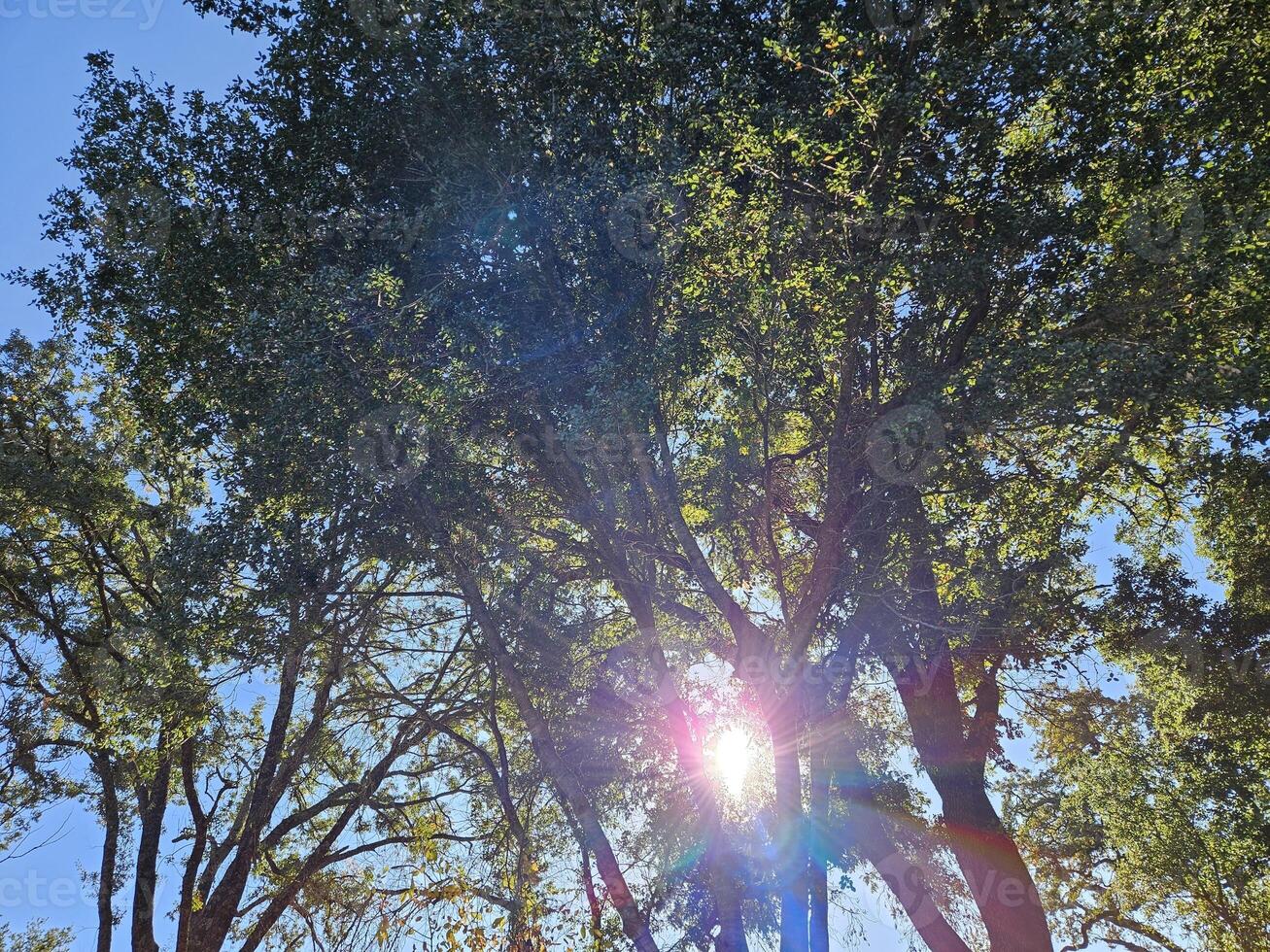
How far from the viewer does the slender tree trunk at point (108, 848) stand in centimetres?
→ 1334

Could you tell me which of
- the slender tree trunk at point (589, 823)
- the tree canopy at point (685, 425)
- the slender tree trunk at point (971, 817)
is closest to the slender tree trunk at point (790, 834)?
the tree canopy at point (685, 425)

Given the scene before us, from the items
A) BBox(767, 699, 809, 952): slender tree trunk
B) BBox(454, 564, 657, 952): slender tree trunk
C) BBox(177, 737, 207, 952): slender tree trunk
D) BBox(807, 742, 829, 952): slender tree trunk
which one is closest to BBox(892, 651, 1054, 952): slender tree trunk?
BBox(807, 742, 829, 952): slender tree trunk

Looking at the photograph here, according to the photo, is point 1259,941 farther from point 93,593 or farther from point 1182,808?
point 93,593

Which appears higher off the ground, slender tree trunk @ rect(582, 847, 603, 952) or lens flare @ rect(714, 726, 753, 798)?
lens flare @ rect(714, 726, 753, 798)

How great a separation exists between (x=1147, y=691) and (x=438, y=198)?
52.8ft

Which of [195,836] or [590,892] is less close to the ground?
[195,836]

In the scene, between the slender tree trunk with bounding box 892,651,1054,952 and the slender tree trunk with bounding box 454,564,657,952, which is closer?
the slender tree trunk with bounding box 454,564,657,952

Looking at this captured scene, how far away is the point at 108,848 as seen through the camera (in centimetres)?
1362

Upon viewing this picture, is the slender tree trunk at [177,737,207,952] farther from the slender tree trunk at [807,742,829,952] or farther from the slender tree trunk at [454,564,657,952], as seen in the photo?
the slender tree trunk at [807,742,829,952]

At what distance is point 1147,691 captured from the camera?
15.1 meters

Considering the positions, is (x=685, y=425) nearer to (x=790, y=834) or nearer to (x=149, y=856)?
(x=790, y=834)

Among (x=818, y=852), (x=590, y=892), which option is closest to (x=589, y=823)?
(x=590, y=892)

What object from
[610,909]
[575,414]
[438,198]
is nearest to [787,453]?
[575,414]

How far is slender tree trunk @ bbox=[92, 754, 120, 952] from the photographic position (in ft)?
43.8
